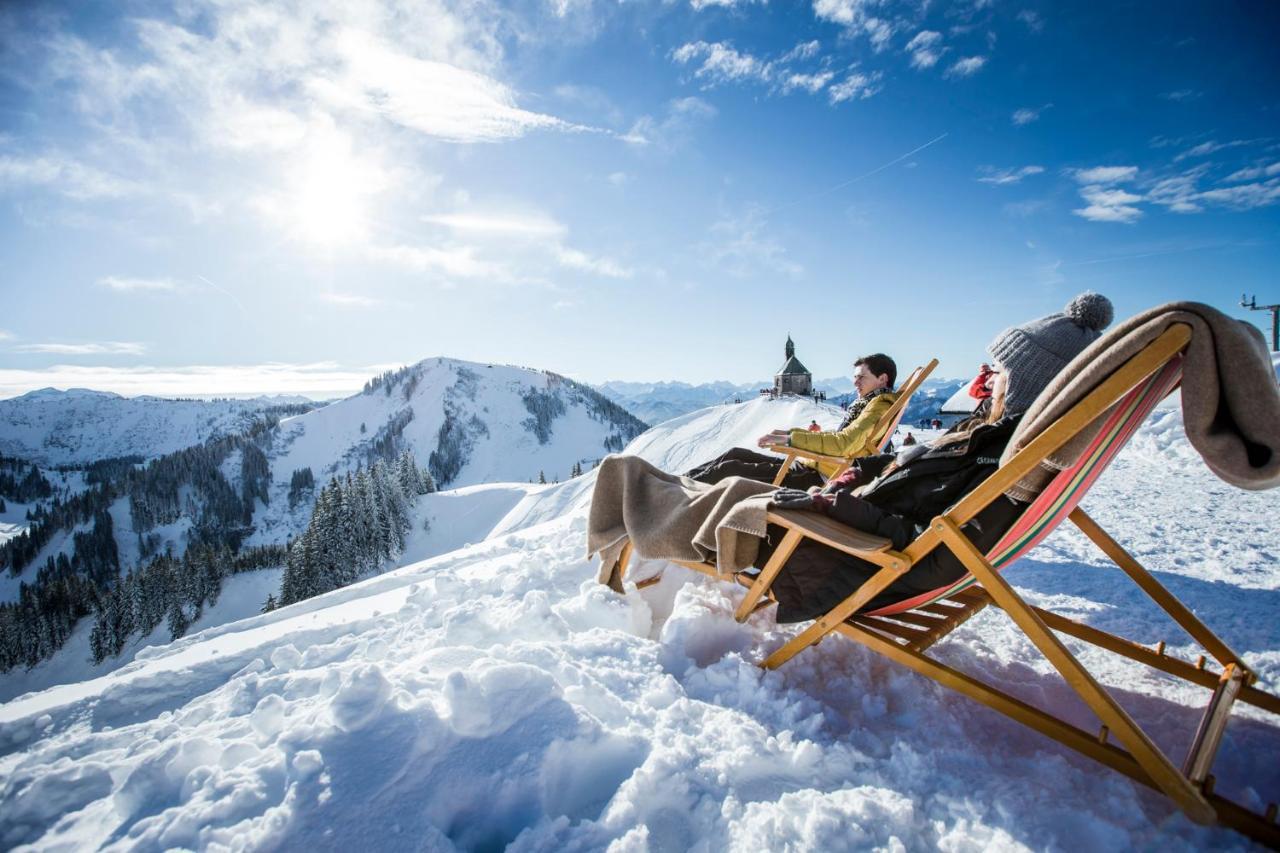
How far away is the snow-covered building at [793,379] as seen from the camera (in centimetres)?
5156

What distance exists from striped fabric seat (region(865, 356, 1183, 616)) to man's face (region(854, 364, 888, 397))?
292cm

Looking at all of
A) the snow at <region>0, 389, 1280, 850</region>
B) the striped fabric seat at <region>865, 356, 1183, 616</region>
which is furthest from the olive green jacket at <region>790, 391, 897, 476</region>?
the striped fabric seat at <region>865, 356, 1183, 616</region>

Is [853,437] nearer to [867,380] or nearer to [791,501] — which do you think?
[867,380]

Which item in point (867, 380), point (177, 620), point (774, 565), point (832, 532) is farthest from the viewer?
point (177, 620)

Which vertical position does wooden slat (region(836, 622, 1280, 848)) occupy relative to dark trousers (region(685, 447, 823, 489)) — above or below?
below

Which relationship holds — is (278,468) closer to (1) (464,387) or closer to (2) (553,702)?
(1) (464,387)

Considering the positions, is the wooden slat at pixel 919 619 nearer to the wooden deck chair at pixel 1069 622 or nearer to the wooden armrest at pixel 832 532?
the wooden deck chair at pixel 1069 622

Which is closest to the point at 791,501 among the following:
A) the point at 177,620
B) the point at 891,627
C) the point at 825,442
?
the point at 891,627

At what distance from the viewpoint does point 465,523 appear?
144 ft

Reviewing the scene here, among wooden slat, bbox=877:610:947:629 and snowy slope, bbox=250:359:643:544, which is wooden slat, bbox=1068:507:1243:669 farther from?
snowy slope, bbox=250:359:643:544

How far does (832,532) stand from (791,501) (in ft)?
0.96

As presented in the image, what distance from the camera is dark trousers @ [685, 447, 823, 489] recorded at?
479 centimetres

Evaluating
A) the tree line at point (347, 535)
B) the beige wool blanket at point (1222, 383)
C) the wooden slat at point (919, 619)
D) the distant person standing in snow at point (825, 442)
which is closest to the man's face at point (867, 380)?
the distant person standing in snow at point (825, 442)

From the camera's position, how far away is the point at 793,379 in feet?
170
